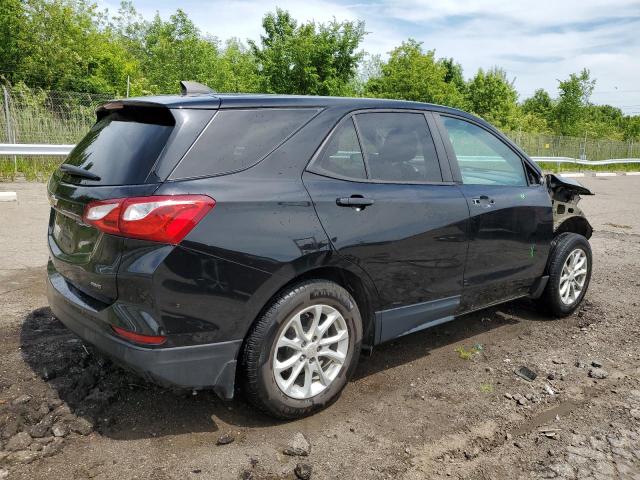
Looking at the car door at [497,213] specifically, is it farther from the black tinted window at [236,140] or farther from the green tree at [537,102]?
the green tree at [537,102]

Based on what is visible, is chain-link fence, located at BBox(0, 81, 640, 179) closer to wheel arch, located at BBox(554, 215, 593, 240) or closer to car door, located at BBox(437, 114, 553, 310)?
car door, located at BBox(437, 114, 553, 310)

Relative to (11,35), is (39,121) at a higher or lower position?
lower

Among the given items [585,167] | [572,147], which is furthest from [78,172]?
[572,147]

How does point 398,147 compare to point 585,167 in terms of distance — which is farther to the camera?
point 585,167

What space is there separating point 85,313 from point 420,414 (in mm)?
1949

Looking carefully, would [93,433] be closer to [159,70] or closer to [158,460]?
[158,460]

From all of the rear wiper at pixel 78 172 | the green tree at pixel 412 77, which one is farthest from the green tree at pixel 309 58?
the rear wiper at pixel 78 172

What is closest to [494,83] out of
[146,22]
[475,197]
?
[475,197]

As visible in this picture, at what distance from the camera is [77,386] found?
3.20 meters

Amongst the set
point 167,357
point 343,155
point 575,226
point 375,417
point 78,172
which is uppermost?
point 343,155

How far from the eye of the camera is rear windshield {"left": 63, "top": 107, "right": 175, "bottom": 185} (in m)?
2.64

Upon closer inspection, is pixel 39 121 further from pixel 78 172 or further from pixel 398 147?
pixel 398 147

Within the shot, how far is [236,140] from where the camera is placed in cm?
279

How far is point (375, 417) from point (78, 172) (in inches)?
84.4
